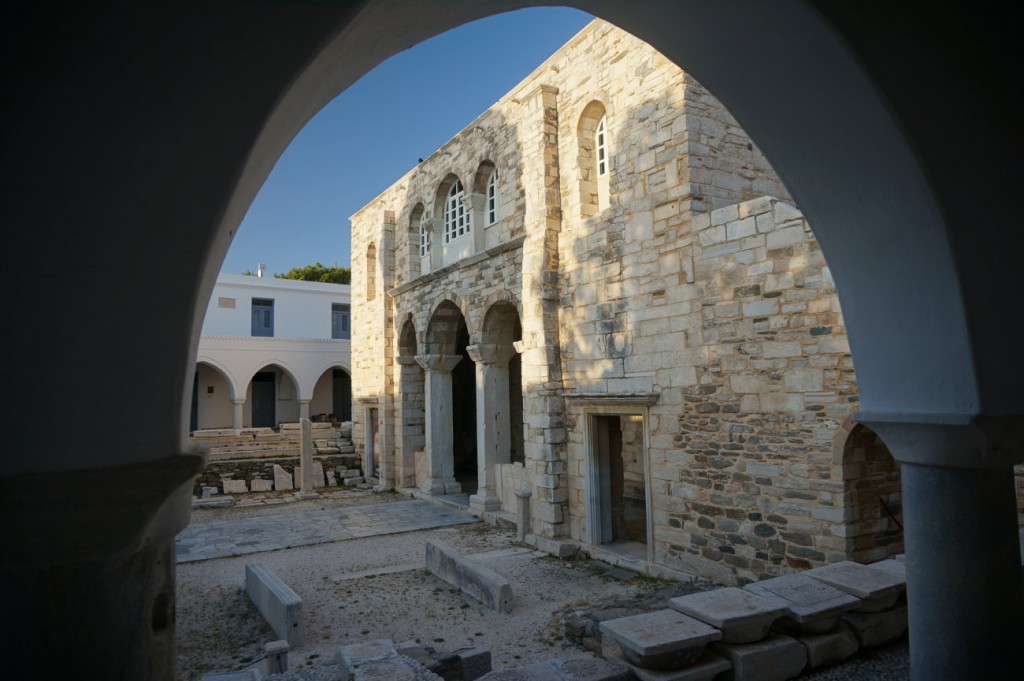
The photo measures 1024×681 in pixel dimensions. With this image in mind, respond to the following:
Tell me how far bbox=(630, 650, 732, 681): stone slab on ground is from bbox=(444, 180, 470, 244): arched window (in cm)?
1092

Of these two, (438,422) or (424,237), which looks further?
(424,237)

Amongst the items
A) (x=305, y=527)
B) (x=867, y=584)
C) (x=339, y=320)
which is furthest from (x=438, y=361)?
(x=339, y=320)

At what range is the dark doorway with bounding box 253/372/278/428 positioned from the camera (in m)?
26.9

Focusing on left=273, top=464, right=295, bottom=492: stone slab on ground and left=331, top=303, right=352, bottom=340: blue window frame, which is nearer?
left=273, top=464, right=295, bottom=492: stone slab on ground

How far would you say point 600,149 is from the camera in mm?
9906

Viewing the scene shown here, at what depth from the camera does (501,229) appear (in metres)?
11.6

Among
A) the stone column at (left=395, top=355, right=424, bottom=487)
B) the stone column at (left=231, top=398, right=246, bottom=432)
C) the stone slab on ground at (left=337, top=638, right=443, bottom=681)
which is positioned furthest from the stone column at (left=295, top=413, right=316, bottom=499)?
the stone slab on ground at (left=337, top=638, right=443, bottom=681)

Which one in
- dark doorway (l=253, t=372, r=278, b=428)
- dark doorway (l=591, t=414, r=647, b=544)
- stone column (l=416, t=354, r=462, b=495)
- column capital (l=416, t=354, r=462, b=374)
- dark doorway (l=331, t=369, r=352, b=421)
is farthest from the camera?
dark doorway (l=331, t=369, r=352, b=421)

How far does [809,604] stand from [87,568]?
3.88 metres

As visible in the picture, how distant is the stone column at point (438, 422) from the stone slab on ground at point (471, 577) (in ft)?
18.6

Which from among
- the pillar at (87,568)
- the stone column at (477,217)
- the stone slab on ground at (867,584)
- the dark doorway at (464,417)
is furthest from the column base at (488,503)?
the pillar at (87,568)

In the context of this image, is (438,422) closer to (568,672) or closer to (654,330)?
(654,330)

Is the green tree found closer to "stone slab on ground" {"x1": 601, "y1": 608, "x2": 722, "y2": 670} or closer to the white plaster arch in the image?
the white plaster arch

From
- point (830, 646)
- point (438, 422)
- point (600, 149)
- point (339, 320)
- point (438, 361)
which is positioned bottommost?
point (830, 646)
